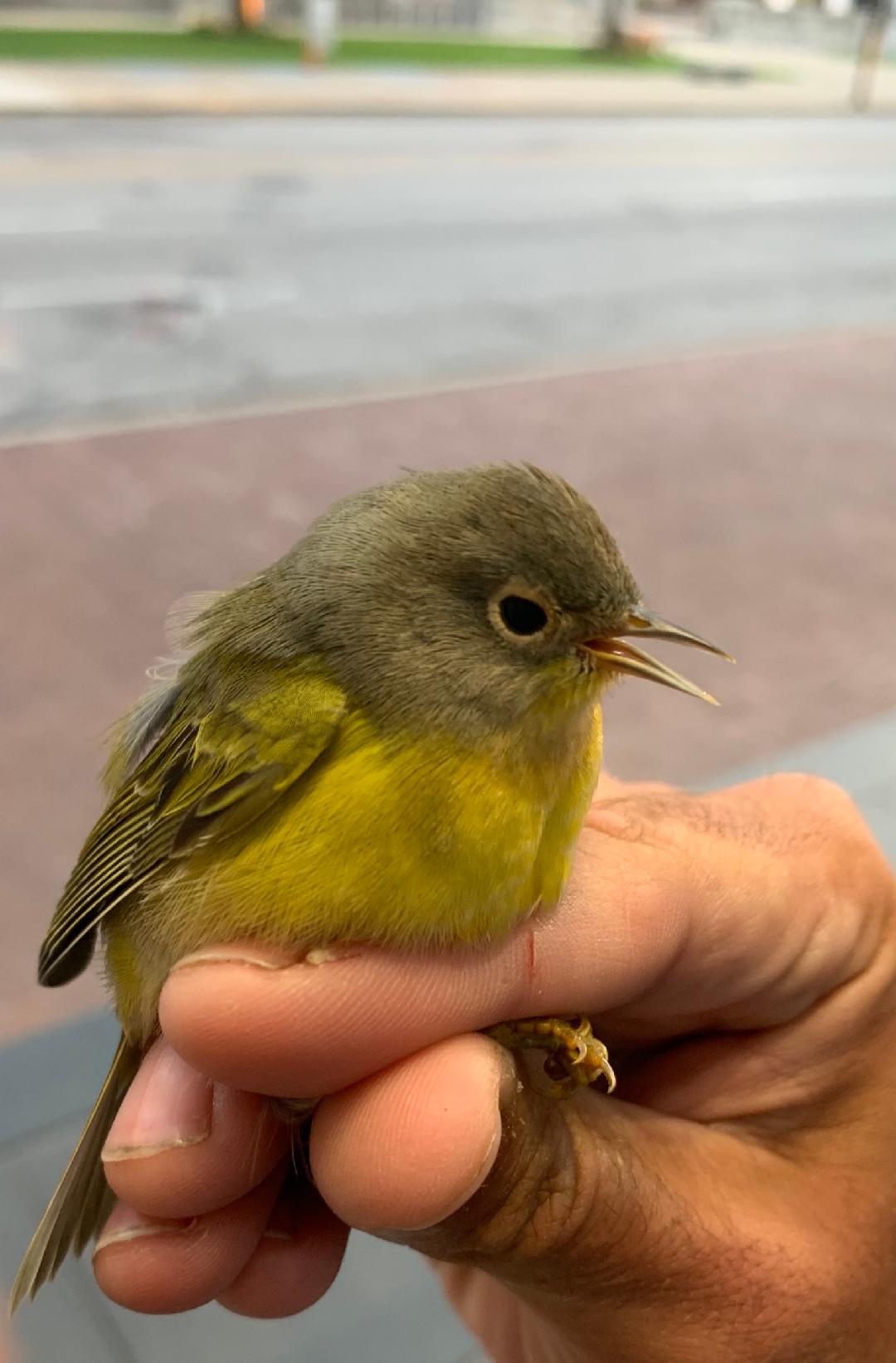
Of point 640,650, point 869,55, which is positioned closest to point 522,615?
point 640,650

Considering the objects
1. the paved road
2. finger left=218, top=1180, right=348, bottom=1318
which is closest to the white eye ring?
finger left=218, top=1180, right=348, bottom=1318

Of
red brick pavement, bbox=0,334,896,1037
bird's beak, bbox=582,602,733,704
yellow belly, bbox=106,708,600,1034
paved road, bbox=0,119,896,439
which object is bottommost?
red brick pavement, bbox=0,334,896,1037

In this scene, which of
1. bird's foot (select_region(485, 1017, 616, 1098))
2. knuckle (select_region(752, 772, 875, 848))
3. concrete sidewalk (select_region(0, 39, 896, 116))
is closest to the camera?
bird's foot (select_region(485, 1017, 616, 1098))

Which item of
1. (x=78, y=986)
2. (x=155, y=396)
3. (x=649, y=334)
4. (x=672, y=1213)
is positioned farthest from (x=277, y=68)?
(x=672, y=1213)

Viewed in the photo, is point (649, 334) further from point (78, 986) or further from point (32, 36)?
point (32, 36)

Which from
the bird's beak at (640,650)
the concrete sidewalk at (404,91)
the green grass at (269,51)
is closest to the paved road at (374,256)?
the concrete sidewalk at (404,91)

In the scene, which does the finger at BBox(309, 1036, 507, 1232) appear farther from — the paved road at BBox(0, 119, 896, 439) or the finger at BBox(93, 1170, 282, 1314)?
the paved road at BBox(0, 119, 896, 439)

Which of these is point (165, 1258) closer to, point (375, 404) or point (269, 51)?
point (375, 404)
